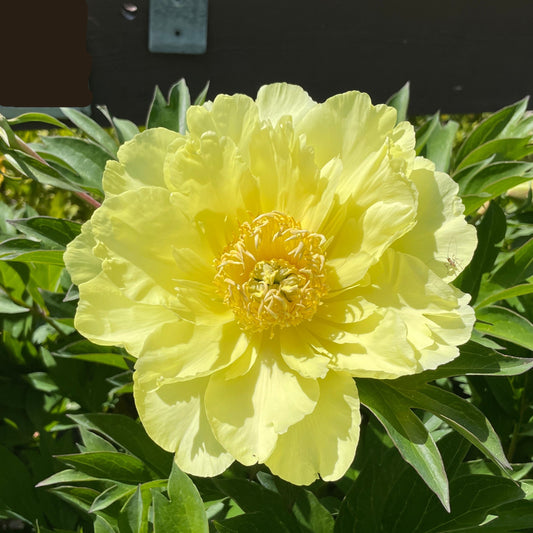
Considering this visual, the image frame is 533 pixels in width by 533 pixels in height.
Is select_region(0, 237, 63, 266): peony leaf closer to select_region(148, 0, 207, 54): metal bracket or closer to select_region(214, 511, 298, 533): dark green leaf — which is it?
select_region(214, 511, 298, 533): dark green leaf

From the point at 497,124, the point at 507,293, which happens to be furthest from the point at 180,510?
the point at 497,124

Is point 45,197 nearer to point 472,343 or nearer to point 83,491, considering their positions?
point 83,491

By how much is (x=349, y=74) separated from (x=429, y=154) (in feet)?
2.98

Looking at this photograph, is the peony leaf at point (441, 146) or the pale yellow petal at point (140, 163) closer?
the pale yellow petal at point (140, 163)

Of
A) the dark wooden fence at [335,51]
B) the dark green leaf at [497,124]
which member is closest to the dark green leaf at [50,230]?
the dark green leaf at [497,124]

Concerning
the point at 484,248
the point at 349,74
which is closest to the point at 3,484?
the point at 484,248

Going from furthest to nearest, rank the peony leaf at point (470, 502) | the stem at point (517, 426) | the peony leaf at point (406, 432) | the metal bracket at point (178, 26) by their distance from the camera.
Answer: the metal bracket at point (178, 26)
the stem at point (517, 426)
the peony leaf at point (470, 502)
the peony leaf at point (406, 432)

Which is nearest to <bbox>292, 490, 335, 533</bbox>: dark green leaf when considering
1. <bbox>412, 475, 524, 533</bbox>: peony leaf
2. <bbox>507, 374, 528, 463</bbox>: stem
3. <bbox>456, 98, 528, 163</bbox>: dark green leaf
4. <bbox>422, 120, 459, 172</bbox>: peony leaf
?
<bbox>412, 475, 524, 533</bbox>: peony leaf

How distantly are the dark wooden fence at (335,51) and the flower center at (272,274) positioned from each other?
1018mm

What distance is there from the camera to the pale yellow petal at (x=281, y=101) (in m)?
0.67

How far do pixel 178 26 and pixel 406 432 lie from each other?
1.26 m

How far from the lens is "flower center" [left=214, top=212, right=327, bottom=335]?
2.09 feet

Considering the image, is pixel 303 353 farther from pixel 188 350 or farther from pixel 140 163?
pixel 140 163

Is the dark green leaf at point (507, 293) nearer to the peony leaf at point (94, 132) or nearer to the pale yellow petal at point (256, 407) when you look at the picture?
the pale yellow petal at point (256, 407)
